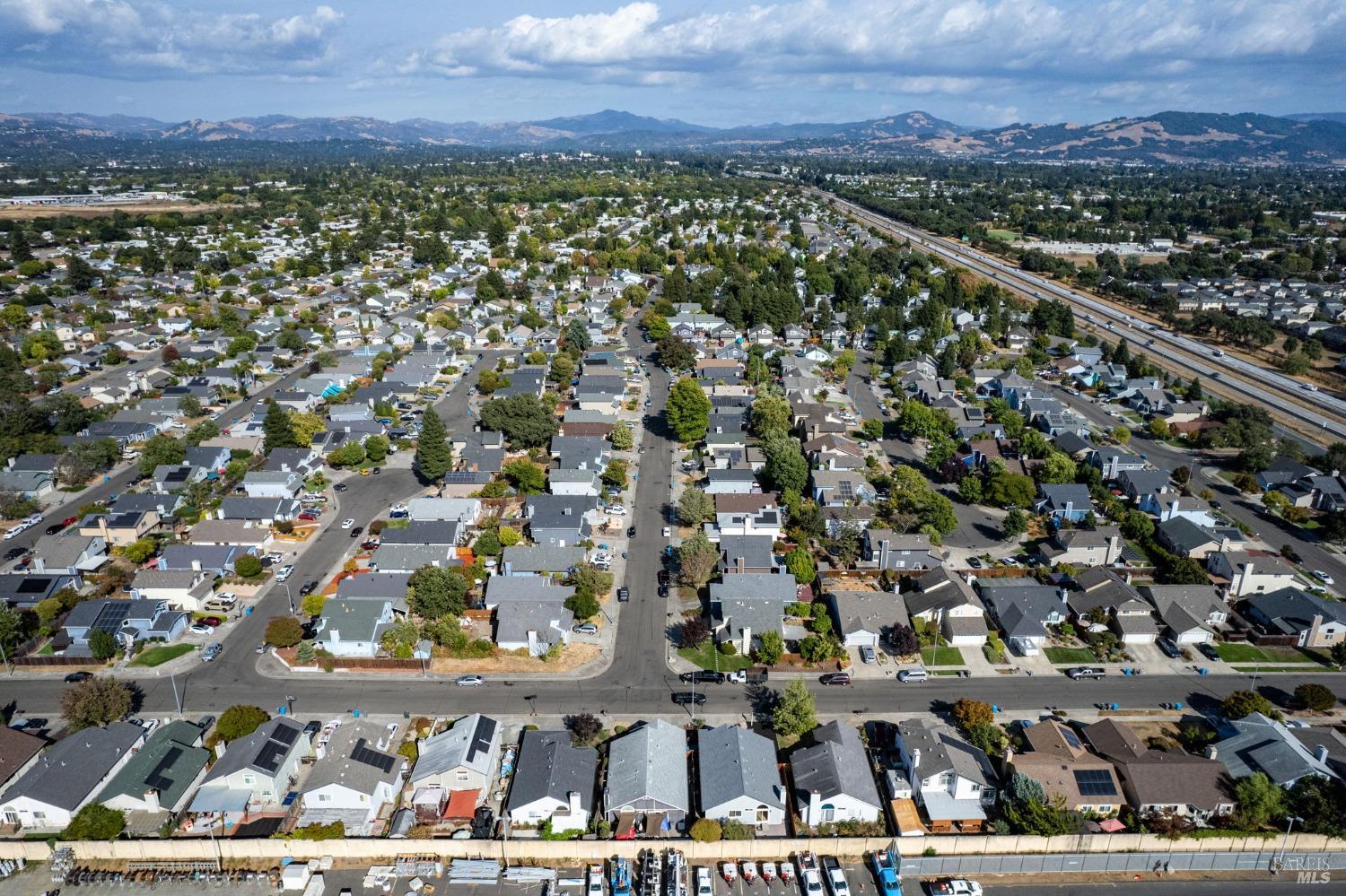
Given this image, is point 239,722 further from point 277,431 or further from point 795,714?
point 277,431

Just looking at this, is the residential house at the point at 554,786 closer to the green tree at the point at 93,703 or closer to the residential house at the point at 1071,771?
the residential house at the point at 1071,771

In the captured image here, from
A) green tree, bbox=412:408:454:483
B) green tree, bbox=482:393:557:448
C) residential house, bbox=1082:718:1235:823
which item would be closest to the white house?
green tree, bbox=412:408:454:483

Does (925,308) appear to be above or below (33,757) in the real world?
above

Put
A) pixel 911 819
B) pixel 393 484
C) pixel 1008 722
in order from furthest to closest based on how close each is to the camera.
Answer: pixel 393 484
pixel 1008 722
pixel 911 819

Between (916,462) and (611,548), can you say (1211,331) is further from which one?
(611,548)

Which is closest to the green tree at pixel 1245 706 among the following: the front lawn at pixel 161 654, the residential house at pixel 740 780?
the residential house at pixel 740 780

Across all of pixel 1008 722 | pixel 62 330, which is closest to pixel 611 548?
pixel 1008 722
